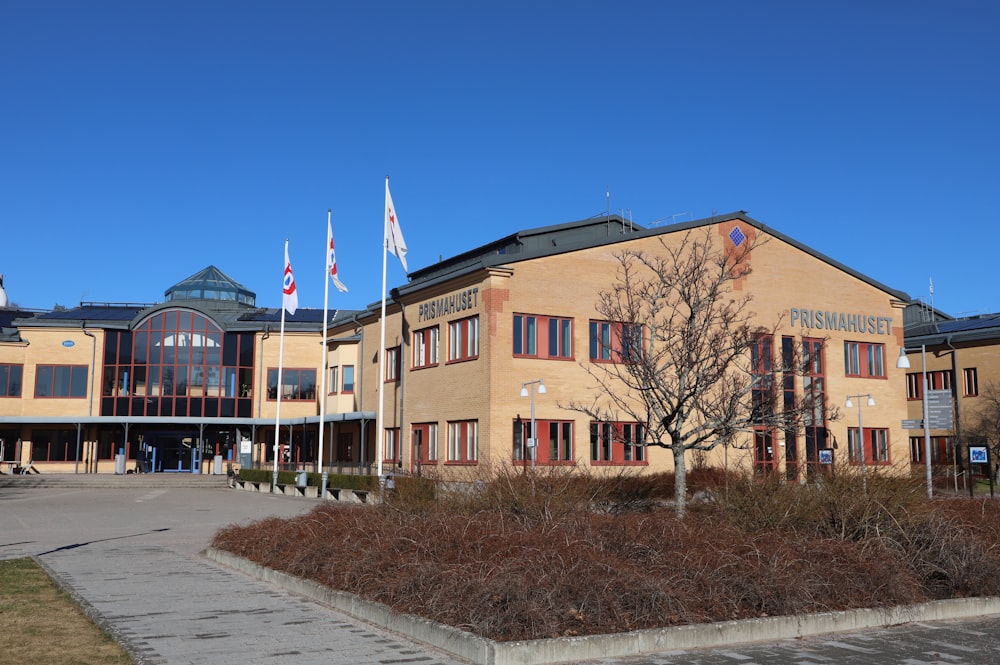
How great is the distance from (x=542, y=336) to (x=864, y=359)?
59.3ft

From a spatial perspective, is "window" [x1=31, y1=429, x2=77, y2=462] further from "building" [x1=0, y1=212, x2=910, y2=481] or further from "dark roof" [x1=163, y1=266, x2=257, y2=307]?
"dark roof" [x1=163, y1=266, x2=257, y2=307]

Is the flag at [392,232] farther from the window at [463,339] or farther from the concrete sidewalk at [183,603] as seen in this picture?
the concrete sidewalk at [183,603]

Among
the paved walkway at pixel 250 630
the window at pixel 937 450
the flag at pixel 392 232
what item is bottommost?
the paved walkway at pixel 250 630

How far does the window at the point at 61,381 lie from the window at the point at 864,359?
43469 mm

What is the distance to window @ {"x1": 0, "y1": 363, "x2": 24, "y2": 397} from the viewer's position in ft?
185

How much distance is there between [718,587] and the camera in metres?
10.5

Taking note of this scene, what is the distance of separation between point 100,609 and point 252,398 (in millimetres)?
50648

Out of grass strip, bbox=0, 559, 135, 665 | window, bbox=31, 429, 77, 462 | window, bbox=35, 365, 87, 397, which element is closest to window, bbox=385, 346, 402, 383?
window, bbox=35, 365, 87, 397

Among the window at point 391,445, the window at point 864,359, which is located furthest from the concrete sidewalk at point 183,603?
the window at point 864,359

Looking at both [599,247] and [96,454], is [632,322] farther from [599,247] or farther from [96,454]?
[96,454]

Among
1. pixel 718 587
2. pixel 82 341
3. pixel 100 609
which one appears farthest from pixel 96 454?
pixel 718 587

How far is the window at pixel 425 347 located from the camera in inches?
1544

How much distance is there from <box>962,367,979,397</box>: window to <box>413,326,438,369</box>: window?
3050 cm

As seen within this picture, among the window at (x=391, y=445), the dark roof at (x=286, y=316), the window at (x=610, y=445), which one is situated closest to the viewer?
the window at (x=610, y=445)
